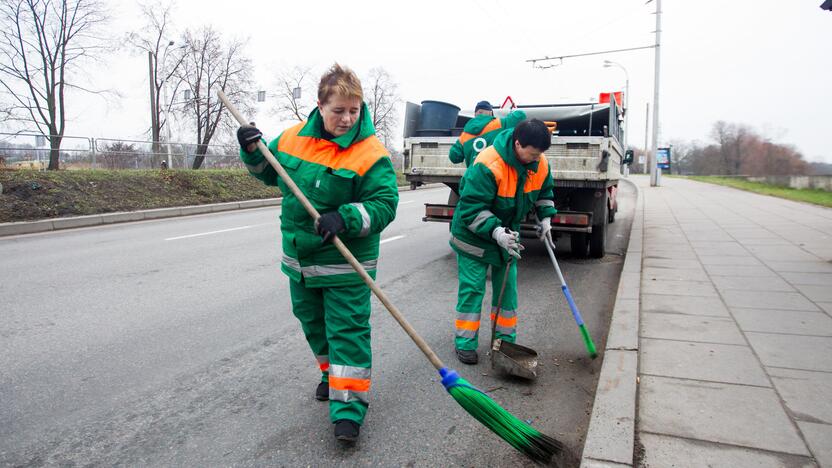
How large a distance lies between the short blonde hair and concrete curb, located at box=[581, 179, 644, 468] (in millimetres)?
→ 1927

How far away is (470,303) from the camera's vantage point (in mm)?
3631

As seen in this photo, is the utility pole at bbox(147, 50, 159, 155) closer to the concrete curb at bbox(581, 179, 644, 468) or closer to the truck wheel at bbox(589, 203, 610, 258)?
the truck wheel at bbox(589, 203, 610, 258)

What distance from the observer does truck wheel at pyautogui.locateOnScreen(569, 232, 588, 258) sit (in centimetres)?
722

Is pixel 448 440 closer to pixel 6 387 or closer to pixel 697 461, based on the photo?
pixel 697 461

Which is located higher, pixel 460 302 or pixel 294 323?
pixel 460 302

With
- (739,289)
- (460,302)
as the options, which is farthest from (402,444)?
(739,289)

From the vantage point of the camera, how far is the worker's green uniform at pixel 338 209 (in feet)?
8.29

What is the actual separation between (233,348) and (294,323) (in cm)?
65

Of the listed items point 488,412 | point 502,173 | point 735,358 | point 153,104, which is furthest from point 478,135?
point 153,104

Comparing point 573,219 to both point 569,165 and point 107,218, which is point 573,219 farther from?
point 107,218

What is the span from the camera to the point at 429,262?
7062 mm

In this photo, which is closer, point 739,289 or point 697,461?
point 697,461

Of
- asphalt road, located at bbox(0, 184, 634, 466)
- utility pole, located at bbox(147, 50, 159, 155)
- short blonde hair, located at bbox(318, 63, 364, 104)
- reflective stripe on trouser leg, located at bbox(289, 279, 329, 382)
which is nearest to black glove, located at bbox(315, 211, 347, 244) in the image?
reflective stripe on trouser leg, located at bbox(289, 279, 329, 382)

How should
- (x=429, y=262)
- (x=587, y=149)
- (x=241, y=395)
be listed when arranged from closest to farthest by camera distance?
(x=241, y=395) < (x=587, y=149) < (x=429, y=262)
